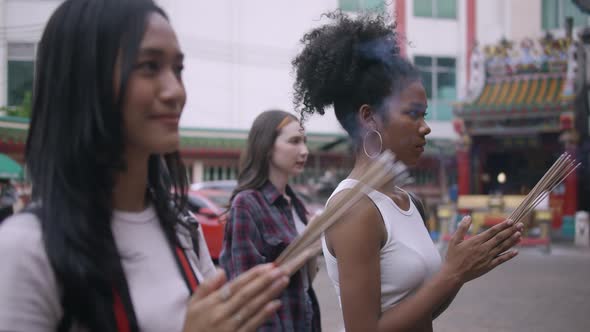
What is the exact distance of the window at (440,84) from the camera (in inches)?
783

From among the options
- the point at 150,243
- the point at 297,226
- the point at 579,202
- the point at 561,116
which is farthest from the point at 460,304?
the point at 579,202

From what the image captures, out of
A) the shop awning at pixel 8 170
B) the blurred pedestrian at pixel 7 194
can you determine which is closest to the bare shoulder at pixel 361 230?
the blurred pedestrian at pixel 7 194

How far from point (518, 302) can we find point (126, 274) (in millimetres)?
6311

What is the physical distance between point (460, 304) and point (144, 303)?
588cm

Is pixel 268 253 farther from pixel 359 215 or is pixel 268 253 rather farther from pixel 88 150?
pixel 88 150

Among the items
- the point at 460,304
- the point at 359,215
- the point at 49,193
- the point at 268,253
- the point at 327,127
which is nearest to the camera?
the point at 49,193

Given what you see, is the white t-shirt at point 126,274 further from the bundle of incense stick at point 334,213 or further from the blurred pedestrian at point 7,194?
the blurred pedestrian at point 7,194

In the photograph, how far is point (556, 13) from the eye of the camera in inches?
664

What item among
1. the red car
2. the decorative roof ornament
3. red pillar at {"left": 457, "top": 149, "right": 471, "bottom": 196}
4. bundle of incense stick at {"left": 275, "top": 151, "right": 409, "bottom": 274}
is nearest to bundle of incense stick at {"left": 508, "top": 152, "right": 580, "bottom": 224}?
bundle of incense stick at {"left": 275, "top": 151, "right": 409, "bottom": 274}

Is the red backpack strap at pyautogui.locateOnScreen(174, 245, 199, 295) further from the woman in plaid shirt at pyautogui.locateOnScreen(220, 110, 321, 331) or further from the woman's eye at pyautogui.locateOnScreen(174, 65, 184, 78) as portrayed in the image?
the woman in plaid shirt at pyautogui.locateOnScreen(220, 110, 321, 331)

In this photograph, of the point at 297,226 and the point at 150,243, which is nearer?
the point at 150,243

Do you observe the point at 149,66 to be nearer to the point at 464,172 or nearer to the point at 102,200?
the point at 102,200

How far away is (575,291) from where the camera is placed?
7.45 m

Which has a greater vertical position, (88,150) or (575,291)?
(88,150)
